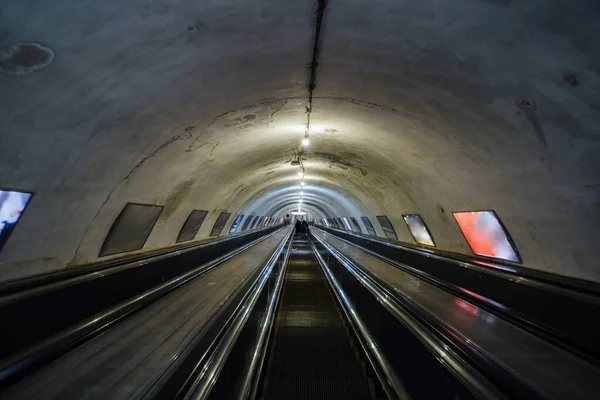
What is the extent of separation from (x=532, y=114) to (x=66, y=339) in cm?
468

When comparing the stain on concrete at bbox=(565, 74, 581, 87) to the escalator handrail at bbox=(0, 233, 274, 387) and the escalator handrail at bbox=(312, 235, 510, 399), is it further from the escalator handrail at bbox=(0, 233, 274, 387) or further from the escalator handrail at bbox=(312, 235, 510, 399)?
the escalator handrail at bbox=(0, 233, 274, 387)

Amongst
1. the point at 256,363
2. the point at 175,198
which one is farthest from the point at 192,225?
the point at 256,363

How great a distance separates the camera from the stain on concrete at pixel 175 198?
289 inches

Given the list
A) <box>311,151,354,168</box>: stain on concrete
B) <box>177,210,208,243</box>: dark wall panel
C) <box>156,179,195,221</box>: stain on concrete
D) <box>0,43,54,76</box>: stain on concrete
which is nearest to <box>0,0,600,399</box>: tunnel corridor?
<box>0,43,54,76</box>: stain on concrete

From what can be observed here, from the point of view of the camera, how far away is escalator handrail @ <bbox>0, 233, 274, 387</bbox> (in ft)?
7.97

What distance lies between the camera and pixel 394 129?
578 centimetres

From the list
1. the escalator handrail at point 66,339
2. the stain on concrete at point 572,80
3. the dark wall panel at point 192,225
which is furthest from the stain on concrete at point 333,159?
the stain on concrete at point 572,80

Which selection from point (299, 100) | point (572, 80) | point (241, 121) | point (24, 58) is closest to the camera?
point (24, 58)

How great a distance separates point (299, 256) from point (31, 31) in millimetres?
16485

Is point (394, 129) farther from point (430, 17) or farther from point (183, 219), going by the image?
point (183, 219)

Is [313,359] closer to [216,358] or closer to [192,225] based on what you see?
[216,358]

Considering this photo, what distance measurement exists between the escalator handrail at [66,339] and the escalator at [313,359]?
188 cm

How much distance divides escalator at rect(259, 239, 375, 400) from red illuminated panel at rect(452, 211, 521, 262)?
3166mm

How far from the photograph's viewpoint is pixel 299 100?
512cm
